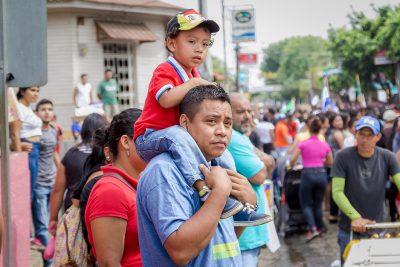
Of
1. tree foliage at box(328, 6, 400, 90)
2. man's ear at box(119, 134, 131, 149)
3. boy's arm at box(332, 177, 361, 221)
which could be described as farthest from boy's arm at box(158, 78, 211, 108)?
tree foliage at box(328, 6, 400, 90)

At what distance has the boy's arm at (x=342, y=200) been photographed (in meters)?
6.40

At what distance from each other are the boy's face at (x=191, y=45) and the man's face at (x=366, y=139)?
3.56 m

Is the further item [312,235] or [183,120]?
[312,235]

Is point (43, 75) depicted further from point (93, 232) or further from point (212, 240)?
point (212, 240)

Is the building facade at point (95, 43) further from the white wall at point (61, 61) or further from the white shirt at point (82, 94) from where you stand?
the white shirt at point (82, 94)

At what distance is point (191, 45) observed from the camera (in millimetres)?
3338

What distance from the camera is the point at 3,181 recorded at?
4.30m

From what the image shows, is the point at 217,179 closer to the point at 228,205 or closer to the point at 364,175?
the point at 228,205

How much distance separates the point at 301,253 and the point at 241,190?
7853 mm

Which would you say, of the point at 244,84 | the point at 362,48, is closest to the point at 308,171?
the point at 362,48

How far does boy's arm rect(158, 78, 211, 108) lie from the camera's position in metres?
3.06

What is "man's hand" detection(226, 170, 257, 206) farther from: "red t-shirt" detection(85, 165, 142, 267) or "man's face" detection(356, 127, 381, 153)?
"man's face" detection(356, 127, 381, 153)

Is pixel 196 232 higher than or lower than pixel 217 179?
lower

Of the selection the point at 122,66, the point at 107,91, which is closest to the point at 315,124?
the point at 107,91
